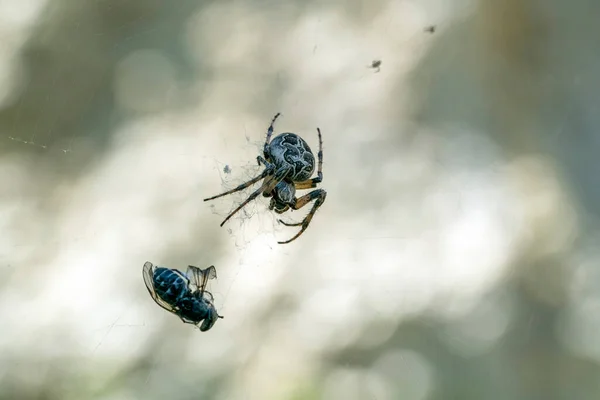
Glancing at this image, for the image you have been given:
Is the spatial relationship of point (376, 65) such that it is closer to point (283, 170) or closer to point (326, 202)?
point (326, 202)

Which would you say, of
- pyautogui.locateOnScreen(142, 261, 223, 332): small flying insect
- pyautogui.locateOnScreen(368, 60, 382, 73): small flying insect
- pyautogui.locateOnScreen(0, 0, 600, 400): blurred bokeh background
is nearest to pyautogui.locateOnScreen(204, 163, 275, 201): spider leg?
pyautogui.locateOnScreen(142, 261, 223, 332): small flying insect

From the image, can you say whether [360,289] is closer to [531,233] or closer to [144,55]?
[531,233]

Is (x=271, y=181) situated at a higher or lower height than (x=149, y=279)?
higher

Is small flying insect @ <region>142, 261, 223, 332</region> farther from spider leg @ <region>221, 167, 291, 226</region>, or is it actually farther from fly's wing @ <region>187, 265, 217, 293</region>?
spider leg @ <region>221, 167, 291, 226</region>

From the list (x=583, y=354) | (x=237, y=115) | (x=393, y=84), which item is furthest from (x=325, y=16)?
(x=583, y=354)

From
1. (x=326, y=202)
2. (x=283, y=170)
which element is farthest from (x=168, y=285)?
(x=326, y=202)

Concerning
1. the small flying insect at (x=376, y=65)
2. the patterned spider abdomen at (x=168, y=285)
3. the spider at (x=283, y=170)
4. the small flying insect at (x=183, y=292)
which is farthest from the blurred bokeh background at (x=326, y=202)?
the patterned spider abdomen at (x=168, y=285)

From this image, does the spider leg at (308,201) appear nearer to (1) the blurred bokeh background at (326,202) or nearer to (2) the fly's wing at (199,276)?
(2) the fly's wing at (199,276)
